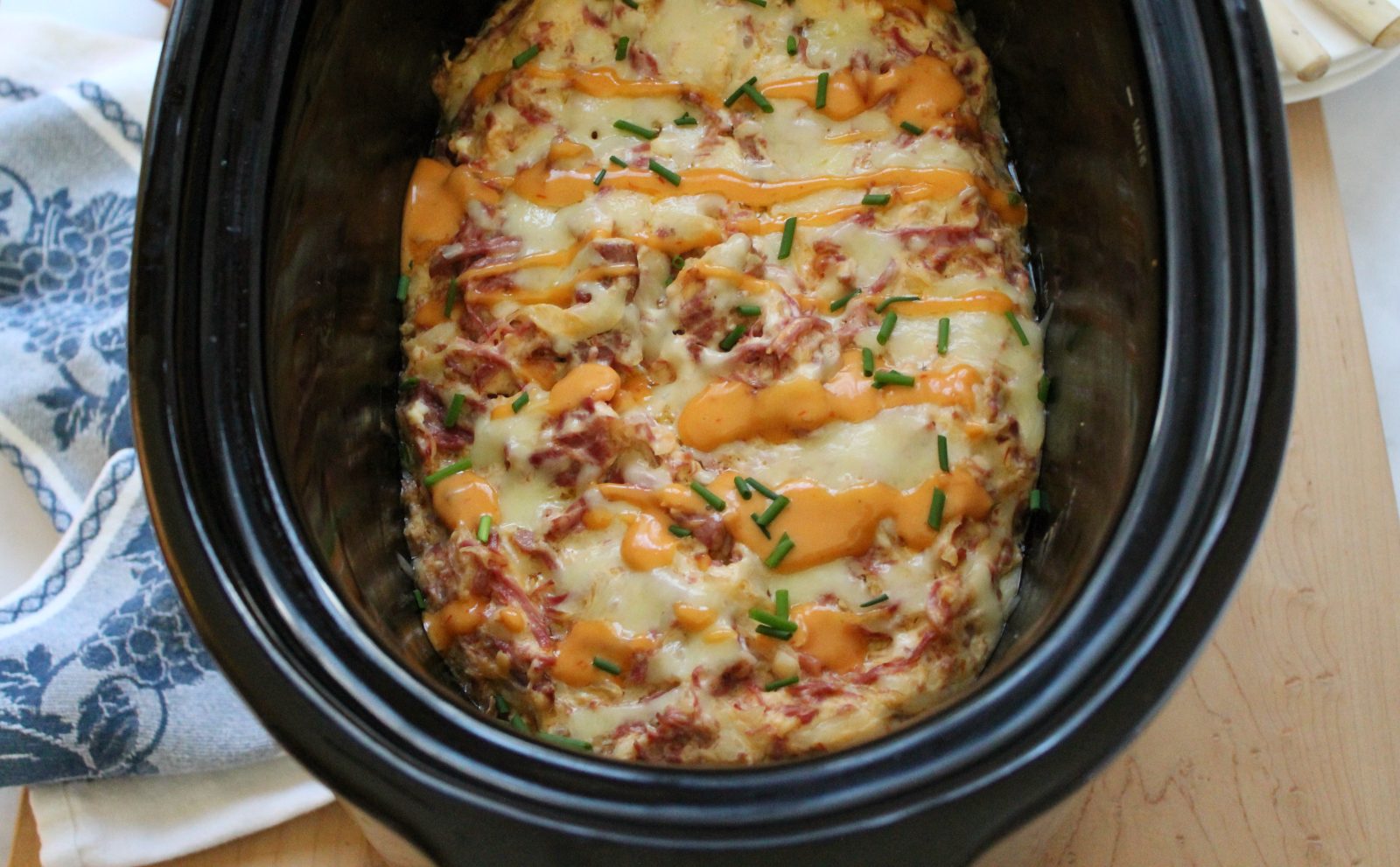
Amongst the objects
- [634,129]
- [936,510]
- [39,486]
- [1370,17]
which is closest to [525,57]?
[634,129]

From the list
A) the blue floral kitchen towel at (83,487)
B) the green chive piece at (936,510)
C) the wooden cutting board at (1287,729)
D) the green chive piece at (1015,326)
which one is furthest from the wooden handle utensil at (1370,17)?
the blue floral kitchen towel at (83,487)

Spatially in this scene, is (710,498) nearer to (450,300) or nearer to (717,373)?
(717,373)

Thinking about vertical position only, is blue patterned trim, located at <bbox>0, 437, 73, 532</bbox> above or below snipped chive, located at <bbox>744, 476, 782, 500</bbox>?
above

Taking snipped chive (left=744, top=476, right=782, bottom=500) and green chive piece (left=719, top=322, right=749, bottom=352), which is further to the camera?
green chive piece (left=719, top=322, right=749, bottom=352)

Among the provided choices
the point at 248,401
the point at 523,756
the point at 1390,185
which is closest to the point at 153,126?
the point at 248,401

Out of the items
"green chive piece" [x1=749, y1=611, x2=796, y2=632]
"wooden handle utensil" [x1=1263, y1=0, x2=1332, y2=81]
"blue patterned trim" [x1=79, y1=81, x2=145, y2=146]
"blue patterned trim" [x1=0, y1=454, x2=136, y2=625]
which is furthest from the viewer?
"blue patterned trim" [x1=79, y1=81, x2=145, y2=146]

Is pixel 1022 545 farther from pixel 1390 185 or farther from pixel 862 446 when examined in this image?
pixel 1390 185

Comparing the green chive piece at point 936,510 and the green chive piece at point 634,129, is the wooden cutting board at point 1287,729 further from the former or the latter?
the green chive piece at point 634,129

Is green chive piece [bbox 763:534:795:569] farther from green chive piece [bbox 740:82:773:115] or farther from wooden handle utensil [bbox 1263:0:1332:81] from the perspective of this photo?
wooden handle utensil [bbox 1263:0:1332:81]

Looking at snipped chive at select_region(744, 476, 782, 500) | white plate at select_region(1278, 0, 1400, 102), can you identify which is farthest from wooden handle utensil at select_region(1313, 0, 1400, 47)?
snipped chive at select_region(744, 476, 782, 500)
